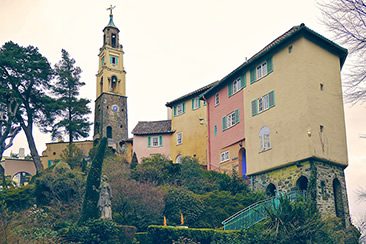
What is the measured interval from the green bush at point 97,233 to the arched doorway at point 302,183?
10.8 m

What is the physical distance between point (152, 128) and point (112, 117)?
12337 mm

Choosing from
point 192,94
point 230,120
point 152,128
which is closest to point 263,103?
point 230,120

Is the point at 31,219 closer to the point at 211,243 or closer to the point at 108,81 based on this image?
the point at 211,243

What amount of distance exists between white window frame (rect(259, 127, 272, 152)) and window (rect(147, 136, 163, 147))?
18.6 meters

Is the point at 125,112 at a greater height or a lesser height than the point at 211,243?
greater

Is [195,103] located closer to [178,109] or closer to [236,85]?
[178,109]

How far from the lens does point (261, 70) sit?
36219mm

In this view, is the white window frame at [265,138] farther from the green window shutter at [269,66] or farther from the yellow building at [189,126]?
the yellow building at [189,126]

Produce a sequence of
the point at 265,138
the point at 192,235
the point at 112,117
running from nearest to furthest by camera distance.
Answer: the point at 192,235 → the point at 265,138 → the point at 112,117

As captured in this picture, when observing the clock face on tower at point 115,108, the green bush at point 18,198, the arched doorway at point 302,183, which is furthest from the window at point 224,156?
the clock face on tower at point 115,108

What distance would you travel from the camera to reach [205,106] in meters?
47.7

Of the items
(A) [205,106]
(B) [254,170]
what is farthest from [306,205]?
(A) [205,106]

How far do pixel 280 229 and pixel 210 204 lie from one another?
8.90 meters

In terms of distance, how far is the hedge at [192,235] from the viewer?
82.3 feet
